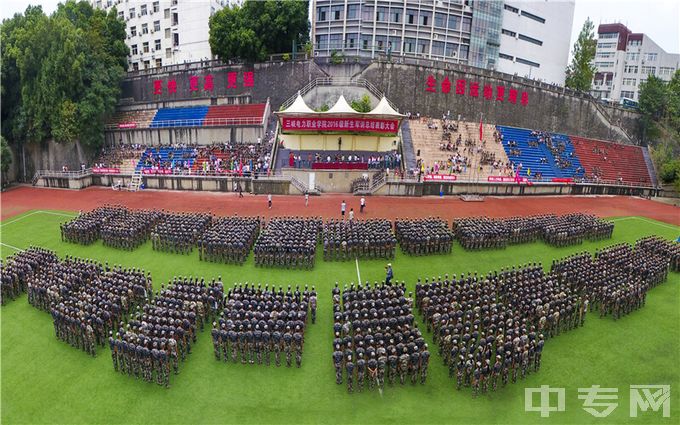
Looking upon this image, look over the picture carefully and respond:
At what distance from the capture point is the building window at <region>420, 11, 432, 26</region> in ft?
142

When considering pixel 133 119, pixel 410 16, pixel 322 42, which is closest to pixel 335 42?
pixel 322 42

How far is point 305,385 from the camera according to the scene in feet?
33.5

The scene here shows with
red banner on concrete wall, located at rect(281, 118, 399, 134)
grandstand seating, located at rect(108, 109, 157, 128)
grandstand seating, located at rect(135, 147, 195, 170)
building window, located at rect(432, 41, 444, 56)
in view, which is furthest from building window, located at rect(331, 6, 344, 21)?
grandstand seating, located at rect(135, 147, 195, 170)

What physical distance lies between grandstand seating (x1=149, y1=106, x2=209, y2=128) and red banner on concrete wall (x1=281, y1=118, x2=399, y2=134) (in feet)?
35.4

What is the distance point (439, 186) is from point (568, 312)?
1702 cm

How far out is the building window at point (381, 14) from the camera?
4275cm

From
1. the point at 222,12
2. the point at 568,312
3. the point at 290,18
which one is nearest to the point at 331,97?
the point at 290,18

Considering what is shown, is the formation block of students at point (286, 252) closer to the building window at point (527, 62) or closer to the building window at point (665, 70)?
the building window at point (527, 62)

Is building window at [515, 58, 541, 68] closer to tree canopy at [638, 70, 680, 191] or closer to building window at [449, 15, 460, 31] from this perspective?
building window at [449, 15, 460, 31]

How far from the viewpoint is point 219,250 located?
55.9 ft

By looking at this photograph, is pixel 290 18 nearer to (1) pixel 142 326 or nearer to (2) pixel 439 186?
(2) pixel 439 186

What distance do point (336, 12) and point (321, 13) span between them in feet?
5.62

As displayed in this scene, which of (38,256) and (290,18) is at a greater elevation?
(290,18)

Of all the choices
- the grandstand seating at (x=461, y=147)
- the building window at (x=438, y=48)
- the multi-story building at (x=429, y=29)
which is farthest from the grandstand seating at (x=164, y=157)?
the building window at (x=438, y=48)
